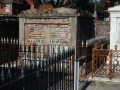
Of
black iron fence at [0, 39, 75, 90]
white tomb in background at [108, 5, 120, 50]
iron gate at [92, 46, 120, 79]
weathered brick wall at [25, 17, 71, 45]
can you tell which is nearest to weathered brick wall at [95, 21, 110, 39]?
white tomb in background at [108, 5, 120, 50]

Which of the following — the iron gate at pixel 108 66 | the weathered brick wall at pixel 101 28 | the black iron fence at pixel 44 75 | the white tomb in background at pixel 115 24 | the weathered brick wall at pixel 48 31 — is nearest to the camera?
the black iron fence at pixel 44 75

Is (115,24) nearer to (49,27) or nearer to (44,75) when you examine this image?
(49,27)

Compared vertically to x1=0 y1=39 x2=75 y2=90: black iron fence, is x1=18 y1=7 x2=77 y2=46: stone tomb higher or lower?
higher

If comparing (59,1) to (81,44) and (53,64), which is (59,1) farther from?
(53,64)

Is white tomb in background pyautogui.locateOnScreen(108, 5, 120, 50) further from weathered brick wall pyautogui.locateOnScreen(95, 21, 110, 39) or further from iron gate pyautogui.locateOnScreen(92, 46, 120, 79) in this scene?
weathered brick wall pyautogui.locateOnScreen(95, 21, 110, 39)

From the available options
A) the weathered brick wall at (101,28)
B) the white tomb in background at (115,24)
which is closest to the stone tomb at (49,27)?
the white tomb in background at (115,24)

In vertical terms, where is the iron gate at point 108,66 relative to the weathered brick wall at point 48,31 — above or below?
below

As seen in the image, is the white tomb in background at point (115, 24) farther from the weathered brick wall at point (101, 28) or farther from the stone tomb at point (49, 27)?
the weathered brick wall at point (101, 28)

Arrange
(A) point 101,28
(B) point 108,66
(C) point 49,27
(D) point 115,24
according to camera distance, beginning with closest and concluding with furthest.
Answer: (B) point 108,66 → (D) point 115,24 → (C) point 49,27 → (A) point 101,28

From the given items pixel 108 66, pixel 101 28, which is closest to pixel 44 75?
pixel 108 66

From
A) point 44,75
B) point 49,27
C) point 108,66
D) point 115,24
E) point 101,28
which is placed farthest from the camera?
point 101,28

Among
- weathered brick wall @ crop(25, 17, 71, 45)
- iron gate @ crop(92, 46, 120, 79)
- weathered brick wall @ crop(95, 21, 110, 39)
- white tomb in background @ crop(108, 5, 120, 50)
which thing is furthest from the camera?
weathered brick wall @ crop(95, 21, 110, 39)

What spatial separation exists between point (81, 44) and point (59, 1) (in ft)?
Answer: 78.0

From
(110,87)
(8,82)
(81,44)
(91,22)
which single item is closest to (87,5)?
(91,22)
